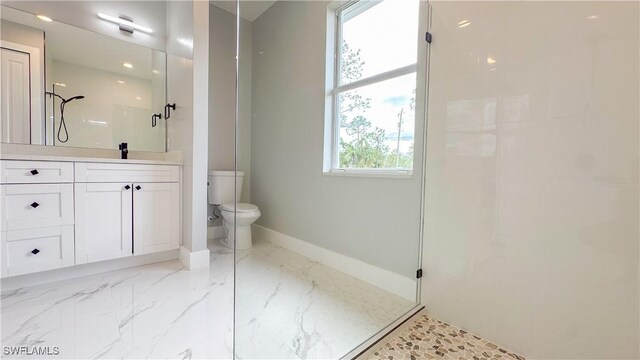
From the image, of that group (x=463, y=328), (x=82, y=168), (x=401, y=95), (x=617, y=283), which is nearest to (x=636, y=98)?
(x=617, y=283)

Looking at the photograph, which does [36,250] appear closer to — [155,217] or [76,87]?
[155,217]

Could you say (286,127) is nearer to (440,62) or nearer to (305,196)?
(305,196)

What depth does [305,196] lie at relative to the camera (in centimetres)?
215

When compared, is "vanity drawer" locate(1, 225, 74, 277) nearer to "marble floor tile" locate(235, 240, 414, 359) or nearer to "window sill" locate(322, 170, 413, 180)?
"marble floor tile" locate(235, 240, 414, 359)

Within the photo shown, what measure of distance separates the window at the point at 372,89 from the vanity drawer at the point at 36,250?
183cm

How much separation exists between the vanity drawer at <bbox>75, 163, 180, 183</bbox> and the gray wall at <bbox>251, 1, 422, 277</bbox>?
689mm

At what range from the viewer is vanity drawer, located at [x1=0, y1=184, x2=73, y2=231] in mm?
1517

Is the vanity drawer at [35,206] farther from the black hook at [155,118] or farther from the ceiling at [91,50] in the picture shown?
the ceiling at [91,50]

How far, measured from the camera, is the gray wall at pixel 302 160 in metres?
1.77

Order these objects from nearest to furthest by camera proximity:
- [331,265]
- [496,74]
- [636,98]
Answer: [636,98] → [496,74] → [331,265]

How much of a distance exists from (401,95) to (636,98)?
3.22ft

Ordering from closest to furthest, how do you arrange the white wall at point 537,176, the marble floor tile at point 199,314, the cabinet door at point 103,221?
1. the white wall at point 537,176
2. the marble floor tile at point 199,314
3. the cabinet door at point 103,221

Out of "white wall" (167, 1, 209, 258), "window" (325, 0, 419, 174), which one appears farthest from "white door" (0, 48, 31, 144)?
"window" (325, 0, 419, 174)

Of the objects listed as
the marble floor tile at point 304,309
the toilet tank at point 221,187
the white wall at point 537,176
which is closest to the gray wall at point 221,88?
the toilet tank at point 221,187
